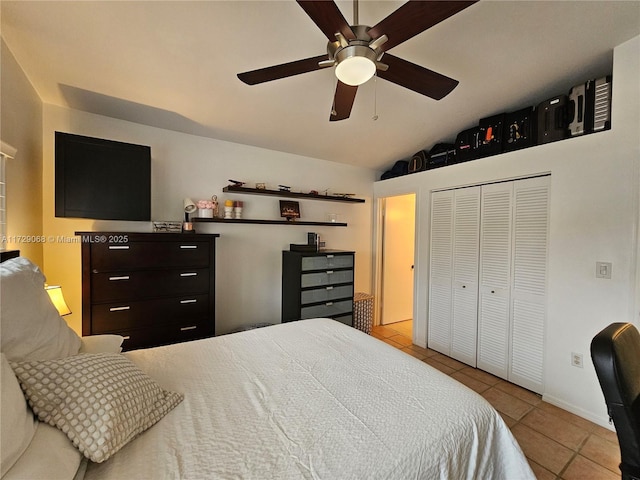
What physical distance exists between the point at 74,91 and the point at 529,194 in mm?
3834

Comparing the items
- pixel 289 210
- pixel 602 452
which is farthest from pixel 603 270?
pixel 289 210

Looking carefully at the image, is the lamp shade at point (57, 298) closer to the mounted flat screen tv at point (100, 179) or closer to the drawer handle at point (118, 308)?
the drawer handle at point (118, 308)

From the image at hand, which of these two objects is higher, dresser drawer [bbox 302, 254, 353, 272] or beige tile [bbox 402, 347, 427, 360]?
dresser drawer [bbox 302, 254, 353, 272]

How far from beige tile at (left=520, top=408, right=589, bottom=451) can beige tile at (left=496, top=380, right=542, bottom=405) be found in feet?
0.49

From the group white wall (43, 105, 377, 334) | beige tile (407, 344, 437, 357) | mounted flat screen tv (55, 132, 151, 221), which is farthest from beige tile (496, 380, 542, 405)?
mounted flat screen tv (55, 132, 151, 221)

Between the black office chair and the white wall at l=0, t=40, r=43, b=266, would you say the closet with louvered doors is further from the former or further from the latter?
the white wall at l=0, t=40, r=43, b=266

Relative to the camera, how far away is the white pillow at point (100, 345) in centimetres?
130

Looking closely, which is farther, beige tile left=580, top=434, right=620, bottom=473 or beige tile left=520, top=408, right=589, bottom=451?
beige tile left=520, top=408, right=589, bottom=451

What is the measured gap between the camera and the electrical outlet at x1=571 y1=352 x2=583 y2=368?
6.84 ft

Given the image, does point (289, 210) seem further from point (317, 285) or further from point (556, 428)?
point (556, 428)

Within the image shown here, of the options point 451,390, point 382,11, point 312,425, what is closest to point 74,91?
point 382,11

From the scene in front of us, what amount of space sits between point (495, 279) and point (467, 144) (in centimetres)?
143

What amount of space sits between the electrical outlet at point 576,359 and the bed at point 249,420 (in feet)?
5.17

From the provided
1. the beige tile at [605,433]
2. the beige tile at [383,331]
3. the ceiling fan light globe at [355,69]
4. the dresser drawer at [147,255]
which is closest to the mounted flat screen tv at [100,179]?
the dresser drawer at [147,255]
